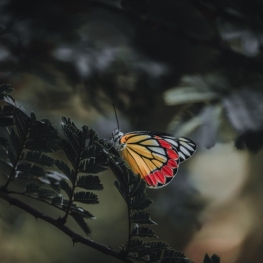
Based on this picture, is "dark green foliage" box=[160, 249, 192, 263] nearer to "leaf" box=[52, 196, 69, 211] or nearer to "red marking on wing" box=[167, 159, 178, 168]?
"leaf" box=[52, 196, 69, 211]

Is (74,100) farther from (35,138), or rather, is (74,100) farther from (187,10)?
(35,138)

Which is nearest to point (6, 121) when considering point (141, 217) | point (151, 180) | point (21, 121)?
point (21, 121)

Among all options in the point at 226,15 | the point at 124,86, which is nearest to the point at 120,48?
the point at 124,86

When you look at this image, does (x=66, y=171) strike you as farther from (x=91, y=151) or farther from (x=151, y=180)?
(x=151, y=180)

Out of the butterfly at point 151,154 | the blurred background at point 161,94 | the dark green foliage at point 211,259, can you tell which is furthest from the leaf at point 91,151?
the blurred background at point 161,94

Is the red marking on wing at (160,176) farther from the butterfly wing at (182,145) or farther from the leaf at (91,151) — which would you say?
the leaf at (91,151)

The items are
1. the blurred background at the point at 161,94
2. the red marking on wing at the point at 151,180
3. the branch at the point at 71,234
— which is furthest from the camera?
the blurred background at the point at 161,94
